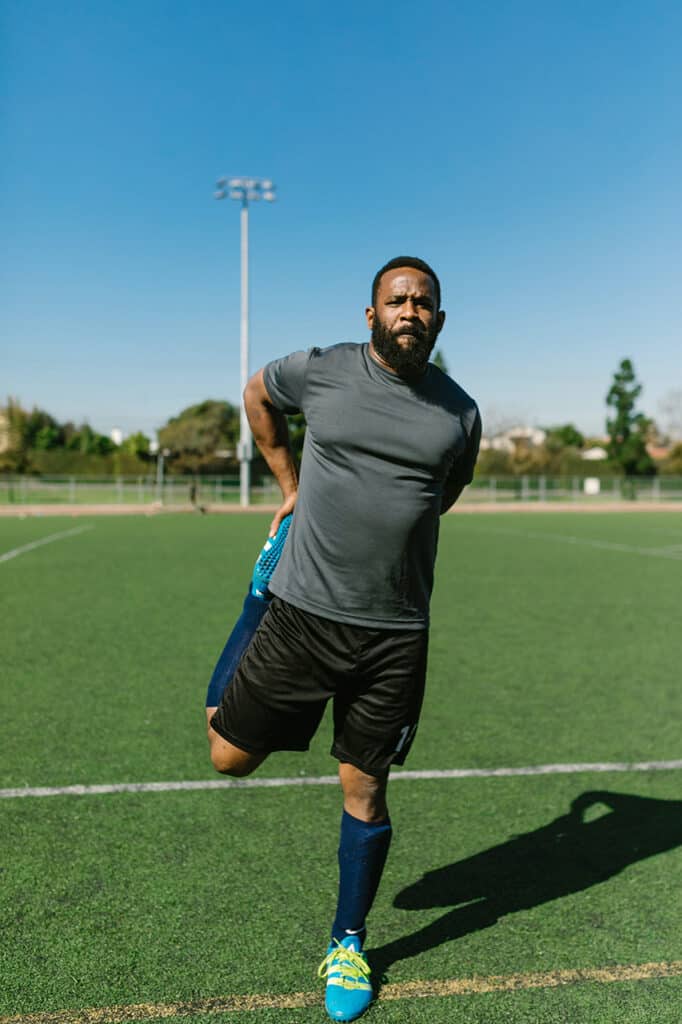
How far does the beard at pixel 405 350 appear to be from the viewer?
2.75 m

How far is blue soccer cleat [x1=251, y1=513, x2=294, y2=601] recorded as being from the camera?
3.23 metres

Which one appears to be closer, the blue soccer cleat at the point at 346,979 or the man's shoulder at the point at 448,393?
the blue soccer cleat at the point at 346,979

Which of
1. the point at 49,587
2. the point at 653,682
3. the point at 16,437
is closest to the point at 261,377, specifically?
the point at 653,682

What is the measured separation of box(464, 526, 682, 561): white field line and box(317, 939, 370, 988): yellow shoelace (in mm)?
15488

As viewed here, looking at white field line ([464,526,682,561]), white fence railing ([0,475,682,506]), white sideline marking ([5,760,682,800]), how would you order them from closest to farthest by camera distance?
1. white sideline marking ([5,760,682,800])
2. white field line ([464,526,682,561])
3. white fence railing ([0,475,682,506])

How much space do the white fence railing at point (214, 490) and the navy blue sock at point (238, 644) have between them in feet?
107

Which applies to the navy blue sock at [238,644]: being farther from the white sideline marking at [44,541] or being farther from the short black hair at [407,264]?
the white sideline marking at [44,541]

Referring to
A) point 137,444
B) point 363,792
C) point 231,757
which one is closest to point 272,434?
point 231,757

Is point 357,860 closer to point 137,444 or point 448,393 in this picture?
point 448,393

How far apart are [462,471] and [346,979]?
5.32ft

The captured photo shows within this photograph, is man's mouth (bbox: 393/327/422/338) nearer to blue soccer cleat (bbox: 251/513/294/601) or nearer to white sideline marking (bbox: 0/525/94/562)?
blue soccer cleat (bbox: 251/513/294/601)

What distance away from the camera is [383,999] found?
279 cm

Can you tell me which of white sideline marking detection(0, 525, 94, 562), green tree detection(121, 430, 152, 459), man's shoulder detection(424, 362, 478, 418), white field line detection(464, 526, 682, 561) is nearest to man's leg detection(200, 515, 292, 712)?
man's shoulder detection(424, 362, 478, 418)

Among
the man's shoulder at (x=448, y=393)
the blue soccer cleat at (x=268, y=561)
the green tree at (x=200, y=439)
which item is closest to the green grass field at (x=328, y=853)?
the blue soccer cleat at (x=268, y=561)
